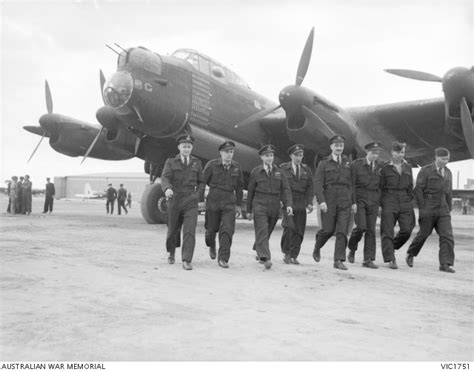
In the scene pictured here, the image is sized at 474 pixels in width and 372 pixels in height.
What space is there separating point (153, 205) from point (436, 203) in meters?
9.23

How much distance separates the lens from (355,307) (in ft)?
13.8

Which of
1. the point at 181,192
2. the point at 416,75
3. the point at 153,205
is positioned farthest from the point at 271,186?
the point at 153,205

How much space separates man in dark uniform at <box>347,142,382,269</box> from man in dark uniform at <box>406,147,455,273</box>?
1.97 feet

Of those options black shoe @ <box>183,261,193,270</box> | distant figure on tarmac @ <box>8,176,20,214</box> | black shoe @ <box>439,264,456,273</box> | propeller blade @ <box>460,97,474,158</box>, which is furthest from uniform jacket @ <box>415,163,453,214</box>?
distant figure on tarmac @ <box>8,176,20,214</box>

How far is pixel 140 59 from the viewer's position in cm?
1124

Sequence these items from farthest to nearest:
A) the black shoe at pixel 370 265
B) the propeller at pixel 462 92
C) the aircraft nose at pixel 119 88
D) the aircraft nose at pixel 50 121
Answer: the aircraft nose at pixel 50 121 < the aircraft nose at pixel 119 88 < the propeller at pixel 462 92 < the black shoe at pixel 370 265

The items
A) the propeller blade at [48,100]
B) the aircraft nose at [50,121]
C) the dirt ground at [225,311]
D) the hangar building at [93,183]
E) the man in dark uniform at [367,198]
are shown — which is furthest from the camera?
the hangar building at [93,183]

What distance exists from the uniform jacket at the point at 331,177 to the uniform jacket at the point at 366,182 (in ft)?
0.53

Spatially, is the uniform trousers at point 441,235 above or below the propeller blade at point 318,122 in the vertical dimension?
below

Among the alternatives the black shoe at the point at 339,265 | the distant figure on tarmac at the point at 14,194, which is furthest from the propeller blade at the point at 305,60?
the distant figure on tarmac at the point at 14,194

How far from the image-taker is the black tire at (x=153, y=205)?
47.8 feet

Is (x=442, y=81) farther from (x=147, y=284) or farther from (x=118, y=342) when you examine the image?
(x=118, y=342)

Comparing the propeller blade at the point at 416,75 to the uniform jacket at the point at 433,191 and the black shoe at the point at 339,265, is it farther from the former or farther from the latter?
the black shoe at the point at 339,265

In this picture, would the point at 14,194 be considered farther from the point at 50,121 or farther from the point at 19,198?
the point at 50,121
